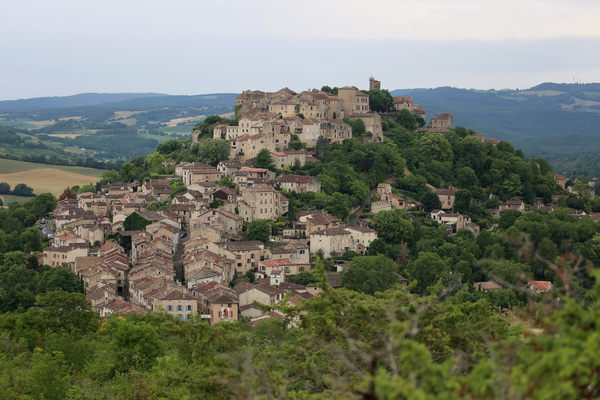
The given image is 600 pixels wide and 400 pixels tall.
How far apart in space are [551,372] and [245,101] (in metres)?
73.2

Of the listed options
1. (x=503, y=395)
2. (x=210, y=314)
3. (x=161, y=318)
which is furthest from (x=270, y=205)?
(x=503, y=395)

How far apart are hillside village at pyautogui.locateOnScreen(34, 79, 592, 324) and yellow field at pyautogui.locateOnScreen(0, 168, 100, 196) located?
43723 mm

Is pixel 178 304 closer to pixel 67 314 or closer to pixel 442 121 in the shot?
pixel 67 314

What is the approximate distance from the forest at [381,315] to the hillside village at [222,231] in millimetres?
1653

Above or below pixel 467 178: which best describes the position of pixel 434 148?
above

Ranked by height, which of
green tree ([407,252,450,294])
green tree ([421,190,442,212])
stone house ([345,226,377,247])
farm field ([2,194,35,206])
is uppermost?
green tree ([421,190,442,212])

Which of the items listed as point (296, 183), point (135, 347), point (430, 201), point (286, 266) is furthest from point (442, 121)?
point (135, 347)

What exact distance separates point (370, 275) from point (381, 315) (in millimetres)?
32011

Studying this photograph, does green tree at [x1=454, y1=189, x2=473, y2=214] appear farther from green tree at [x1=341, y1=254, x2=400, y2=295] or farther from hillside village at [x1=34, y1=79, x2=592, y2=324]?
green tree at [x1=341, y1=254, x2=400, y2=295]

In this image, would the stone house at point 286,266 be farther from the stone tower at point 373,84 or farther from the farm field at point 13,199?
the farm field at point 13,199

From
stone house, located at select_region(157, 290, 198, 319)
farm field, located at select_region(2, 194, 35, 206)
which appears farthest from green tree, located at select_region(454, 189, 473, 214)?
farm field, located at select_region(2, 194, 35, 206)

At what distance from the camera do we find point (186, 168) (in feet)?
214

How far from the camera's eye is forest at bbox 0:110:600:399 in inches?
395

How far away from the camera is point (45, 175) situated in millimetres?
124688
